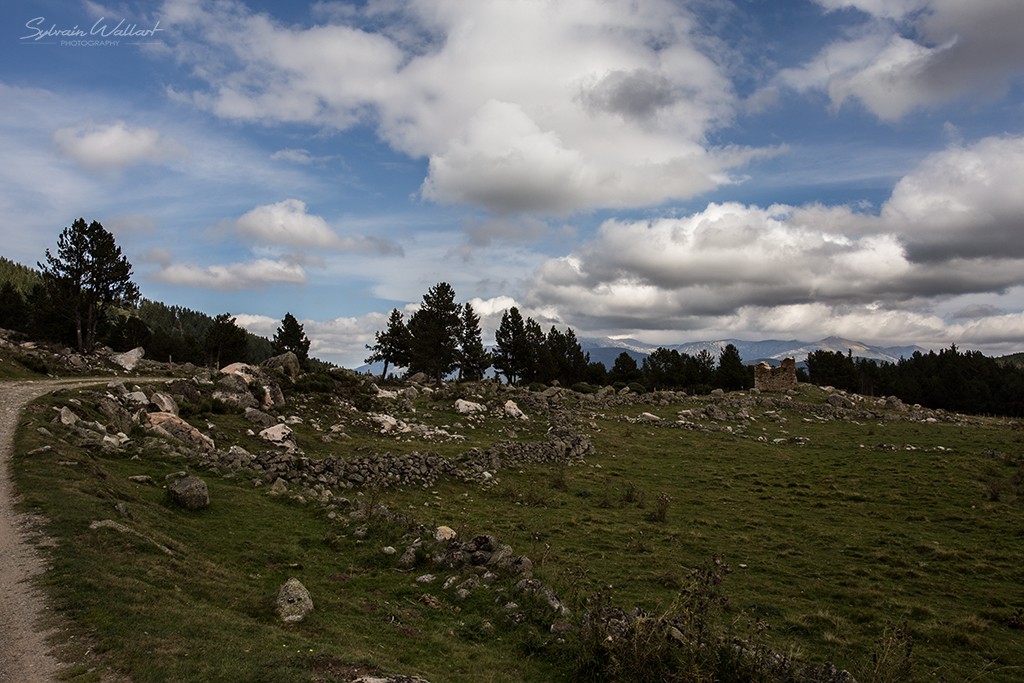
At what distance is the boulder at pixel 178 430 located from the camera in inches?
848

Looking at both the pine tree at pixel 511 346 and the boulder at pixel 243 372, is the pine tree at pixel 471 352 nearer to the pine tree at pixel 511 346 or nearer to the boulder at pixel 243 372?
the pine tree at pixel 511 346

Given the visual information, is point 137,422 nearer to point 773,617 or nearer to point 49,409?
point 49,409

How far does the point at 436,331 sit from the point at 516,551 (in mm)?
56140

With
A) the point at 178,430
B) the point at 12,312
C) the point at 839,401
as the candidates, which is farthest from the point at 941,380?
the point at 12,312

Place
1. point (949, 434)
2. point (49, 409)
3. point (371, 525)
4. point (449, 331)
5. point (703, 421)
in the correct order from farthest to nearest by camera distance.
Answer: point (449, 331) < point (703, 421) < point (949, 434) < point (49, 409) < point (371, 525)

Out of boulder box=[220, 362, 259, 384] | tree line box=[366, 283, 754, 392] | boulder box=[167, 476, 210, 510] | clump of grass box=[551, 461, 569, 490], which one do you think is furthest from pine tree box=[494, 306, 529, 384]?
boulder box=[167, 476, 210, 510]

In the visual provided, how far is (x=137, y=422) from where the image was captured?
2200 centimetres

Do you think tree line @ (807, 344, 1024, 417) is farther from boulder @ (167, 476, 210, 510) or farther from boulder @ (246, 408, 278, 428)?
boulder @ (167, 476, 210, 510)

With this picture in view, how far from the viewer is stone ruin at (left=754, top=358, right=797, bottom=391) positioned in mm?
70938

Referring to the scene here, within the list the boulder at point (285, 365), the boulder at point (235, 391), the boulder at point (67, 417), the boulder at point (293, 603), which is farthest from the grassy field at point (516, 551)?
the boulder at point (285, 365)

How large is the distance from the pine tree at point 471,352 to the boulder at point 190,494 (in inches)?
2392

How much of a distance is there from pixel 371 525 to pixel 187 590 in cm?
595

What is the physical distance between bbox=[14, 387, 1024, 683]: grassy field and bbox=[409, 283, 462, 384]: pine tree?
39.8 meters

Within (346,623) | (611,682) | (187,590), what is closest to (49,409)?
(187,590)
